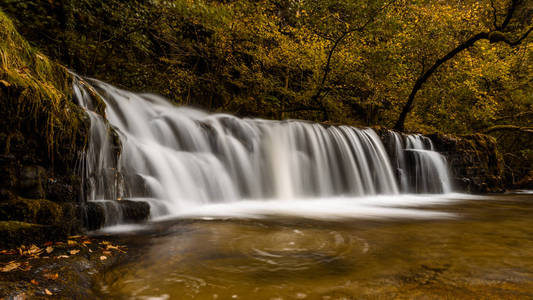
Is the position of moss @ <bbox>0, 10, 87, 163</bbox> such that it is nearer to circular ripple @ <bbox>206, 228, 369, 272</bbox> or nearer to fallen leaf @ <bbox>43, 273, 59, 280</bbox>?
fallen leaf @ <bbox>43, 273, 59, 280</bbox>

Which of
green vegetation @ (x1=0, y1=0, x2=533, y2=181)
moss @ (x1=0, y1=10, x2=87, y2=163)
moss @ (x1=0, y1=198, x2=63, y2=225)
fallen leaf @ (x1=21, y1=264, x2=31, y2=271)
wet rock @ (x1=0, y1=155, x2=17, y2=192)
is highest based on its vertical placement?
green vegetation @ (x1=0, y1=0, x2=533, y2=181)

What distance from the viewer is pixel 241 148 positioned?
7.40 metres

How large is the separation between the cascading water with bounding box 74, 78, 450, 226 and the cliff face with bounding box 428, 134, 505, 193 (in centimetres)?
61

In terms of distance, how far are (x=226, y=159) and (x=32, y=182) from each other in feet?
14.3

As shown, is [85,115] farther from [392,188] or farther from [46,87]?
[392,188]

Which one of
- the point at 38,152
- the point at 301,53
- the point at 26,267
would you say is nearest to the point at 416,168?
the point at 301,53

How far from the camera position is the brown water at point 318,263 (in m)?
1.86

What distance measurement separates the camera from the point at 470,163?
11.2 m

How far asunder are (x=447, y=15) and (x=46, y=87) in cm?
1340

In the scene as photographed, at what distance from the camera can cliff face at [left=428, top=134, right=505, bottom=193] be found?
10.9 metres

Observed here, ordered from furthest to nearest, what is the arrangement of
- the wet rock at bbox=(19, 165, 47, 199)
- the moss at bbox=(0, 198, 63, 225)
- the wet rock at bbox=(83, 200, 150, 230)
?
the wet rock at bbox=(83, 200, 150, 230)
the wet rock at bbox=(19, 165, 47, 199)
the moss at bbox=(0, 198, 63, 225)

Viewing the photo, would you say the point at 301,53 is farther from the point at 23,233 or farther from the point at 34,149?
the point at 23,233

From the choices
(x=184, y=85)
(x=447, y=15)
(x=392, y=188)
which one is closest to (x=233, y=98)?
(x=184, y=85)

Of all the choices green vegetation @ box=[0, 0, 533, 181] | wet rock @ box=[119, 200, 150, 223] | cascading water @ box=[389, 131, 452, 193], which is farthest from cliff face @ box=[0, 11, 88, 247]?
cascading water @ box=[389, 131, 452, 193]
